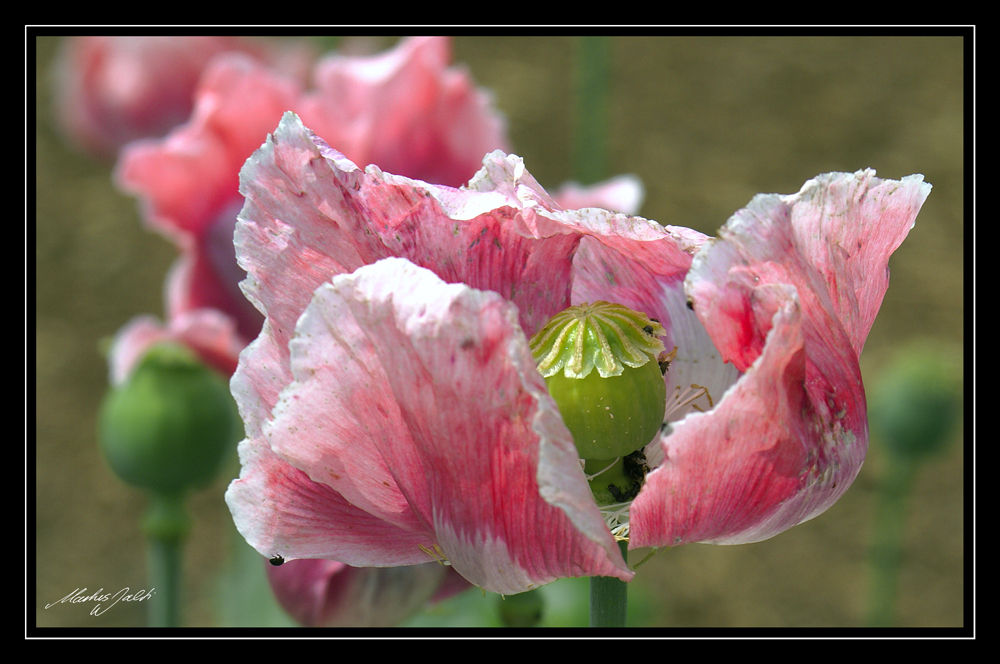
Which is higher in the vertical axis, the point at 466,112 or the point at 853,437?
the point at 466,112

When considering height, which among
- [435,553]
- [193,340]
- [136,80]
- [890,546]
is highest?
[136,80]

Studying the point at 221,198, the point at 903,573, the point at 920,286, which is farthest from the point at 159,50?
the point at 920,286

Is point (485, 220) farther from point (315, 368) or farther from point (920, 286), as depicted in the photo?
point (920, 286)

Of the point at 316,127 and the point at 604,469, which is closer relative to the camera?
the point at 604,469

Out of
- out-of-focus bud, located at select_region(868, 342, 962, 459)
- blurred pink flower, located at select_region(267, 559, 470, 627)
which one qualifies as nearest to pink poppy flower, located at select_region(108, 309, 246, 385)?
blurred pink flower, located at select_region(267, 559, 470, 627)

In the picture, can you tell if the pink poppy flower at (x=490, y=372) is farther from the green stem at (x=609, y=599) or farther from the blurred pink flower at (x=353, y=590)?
the blurred pink flower at (x=353, y=590)

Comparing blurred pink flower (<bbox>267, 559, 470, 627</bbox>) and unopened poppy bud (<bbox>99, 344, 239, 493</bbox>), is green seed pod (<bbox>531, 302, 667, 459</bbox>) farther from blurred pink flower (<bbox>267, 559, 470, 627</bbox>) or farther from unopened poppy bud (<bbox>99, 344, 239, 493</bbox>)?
unopened poppy bud (<bbox>99, 344, 239, 493</bbox>)

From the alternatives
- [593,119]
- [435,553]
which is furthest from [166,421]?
[593,119]

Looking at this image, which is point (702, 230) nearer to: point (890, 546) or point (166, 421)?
point (890, 546)
